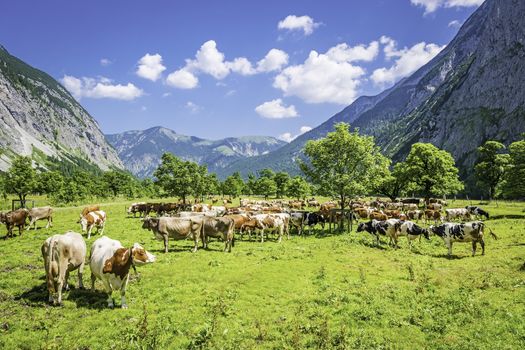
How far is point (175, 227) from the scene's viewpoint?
A: 958 inches

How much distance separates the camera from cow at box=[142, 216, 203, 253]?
2412cm

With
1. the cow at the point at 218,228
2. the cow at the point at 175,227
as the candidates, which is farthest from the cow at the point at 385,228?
the cow at the point at 175,227

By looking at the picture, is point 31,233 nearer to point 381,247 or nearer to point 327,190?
point 327,190

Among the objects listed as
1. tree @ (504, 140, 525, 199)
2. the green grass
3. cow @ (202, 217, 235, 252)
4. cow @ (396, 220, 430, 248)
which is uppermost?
tree @ (504, 140, 525, 199)

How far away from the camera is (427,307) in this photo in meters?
13.6

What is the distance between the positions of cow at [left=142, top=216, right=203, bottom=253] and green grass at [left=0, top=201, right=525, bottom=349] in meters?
1.77

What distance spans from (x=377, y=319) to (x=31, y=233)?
1283 inches

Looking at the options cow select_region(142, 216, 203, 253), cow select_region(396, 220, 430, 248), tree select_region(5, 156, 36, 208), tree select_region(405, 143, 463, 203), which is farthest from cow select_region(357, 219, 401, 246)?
tree select_region(5, 156, 36, 208)

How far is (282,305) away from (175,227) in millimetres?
12976

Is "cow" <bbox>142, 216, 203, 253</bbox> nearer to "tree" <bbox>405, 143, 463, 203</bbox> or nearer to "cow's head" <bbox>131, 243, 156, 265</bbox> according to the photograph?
"cow's head" <bbox>131, 243, 156, 265</bbox>

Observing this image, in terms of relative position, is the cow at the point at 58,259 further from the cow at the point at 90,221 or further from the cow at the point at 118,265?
the cow at the point at 90,221

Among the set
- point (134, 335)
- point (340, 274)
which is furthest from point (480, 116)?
point (134, 335)

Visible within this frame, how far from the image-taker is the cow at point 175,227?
79.2ft

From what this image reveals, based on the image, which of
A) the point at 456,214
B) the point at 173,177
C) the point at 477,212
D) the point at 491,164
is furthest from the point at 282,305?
the point at 491,164
